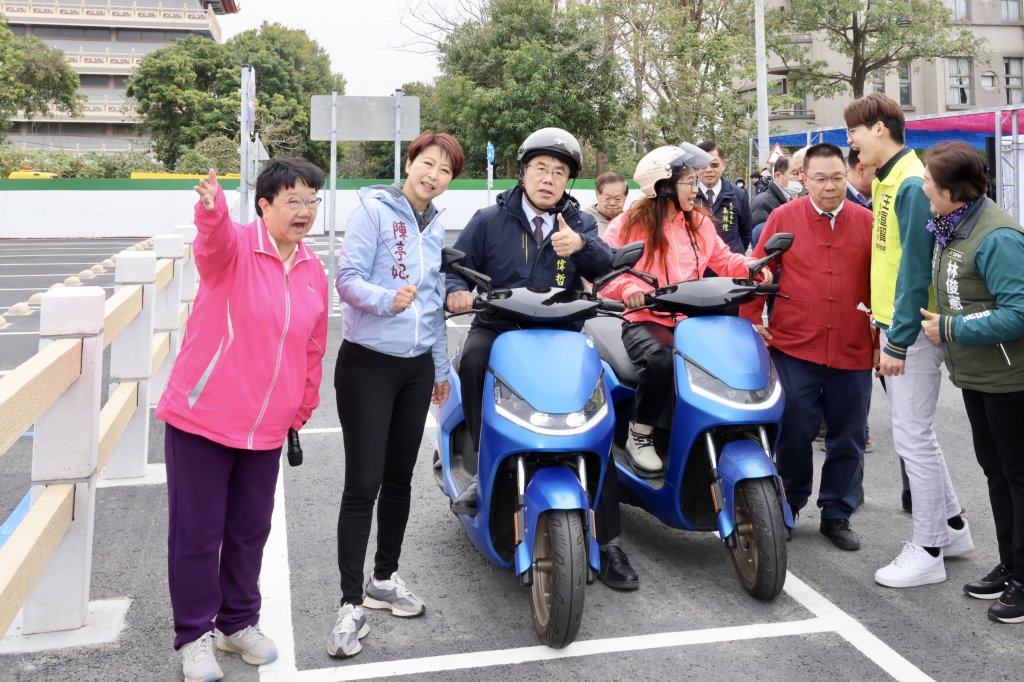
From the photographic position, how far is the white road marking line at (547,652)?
3.21 meters

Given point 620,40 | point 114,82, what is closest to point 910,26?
point 620,40

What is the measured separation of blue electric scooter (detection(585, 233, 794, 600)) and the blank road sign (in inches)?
327

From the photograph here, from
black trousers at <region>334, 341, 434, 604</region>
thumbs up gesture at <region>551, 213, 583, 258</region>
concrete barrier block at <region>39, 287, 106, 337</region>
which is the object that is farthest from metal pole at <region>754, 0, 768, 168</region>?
concrete barrier block at <region>39, 287, 106, 337</region>

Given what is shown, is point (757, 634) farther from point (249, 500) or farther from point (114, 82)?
point (114, 82)

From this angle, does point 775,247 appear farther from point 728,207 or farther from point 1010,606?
point 728,207

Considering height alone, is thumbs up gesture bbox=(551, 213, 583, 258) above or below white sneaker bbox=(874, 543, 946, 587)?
above

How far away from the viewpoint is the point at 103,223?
30.4 meters

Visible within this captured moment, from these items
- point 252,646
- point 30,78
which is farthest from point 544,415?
point 30,78

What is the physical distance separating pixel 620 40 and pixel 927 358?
32.0 meters

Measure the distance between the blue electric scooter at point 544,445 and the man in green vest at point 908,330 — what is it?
1183mm

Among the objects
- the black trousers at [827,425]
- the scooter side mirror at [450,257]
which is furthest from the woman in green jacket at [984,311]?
the scooter side mirror at [450,257]

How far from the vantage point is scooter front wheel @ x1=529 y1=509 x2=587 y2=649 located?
10.5 ft

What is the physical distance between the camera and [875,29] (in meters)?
36.0

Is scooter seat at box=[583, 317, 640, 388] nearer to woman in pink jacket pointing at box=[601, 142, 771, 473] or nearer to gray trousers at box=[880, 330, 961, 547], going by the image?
woman in pink jacket pointing at box=[601, 142, 771, 473]
